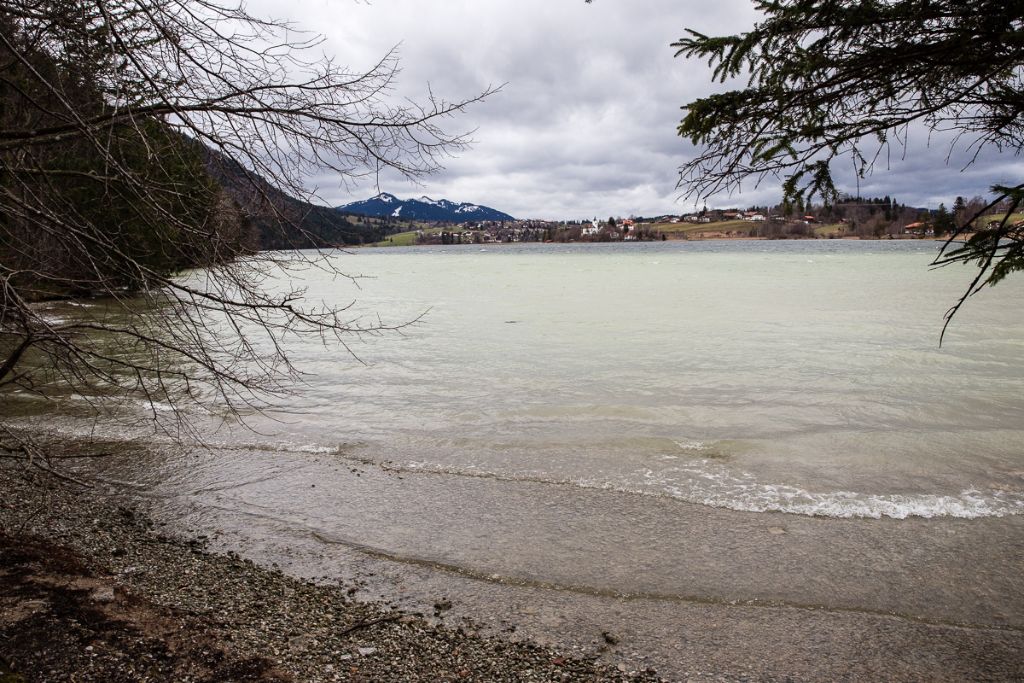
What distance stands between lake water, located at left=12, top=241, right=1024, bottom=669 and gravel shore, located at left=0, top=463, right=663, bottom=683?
44 centimetres

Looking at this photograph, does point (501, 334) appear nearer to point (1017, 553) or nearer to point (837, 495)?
point (837, 495)

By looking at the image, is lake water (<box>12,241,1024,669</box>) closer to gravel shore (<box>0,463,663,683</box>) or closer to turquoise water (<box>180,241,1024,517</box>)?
turquoise water (<box>180,241,1024,517</box>)

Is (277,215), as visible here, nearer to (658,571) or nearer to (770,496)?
(658,571)

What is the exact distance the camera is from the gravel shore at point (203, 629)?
3.45 meters

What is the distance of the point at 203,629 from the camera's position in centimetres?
397

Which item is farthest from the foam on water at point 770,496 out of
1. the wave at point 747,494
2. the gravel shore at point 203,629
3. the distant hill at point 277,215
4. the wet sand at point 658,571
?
the distant hill at point 277,215

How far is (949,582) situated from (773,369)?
964 centimetres

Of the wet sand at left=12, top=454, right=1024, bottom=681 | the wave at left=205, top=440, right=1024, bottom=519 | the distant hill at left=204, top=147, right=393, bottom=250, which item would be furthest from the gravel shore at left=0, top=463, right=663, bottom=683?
the wave at left=205, top=440, right=1024, bottom=519

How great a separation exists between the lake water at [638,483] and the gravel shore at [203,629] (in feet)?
1.45

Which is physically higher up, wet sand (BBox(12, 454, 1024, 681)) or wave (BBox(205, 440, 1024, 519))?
wet sand (BBox(12, 454, 1024, 681))

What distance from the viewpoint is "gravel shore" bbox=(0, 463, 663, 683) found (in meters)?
3.45

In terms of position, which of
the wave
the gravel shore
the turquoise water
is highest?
the gravel shore

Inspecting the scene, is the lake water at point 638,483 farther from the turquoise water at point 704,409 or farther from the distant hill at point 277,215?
the distant hill at point 277,215

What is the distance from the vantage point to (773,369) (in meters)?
14.5
